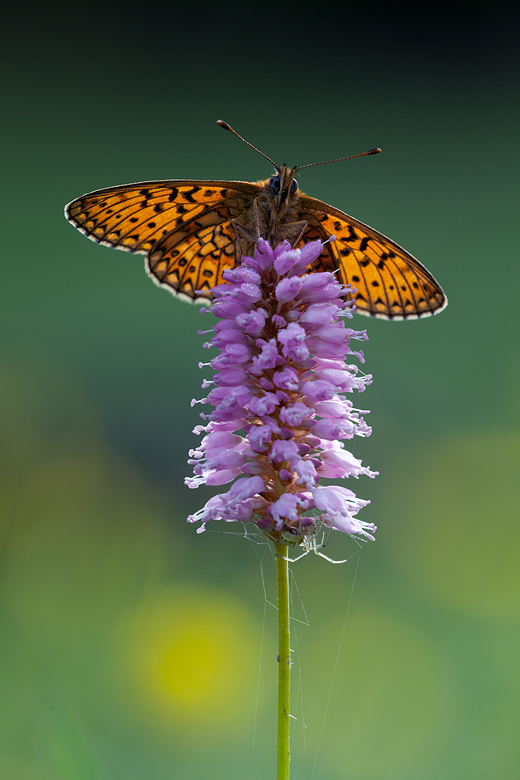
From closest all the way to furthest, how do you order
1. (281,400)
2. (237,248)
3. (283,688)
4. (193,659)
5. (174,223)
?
(283,688)
(281,400)
(237,248)
(174,223)
(193,659)

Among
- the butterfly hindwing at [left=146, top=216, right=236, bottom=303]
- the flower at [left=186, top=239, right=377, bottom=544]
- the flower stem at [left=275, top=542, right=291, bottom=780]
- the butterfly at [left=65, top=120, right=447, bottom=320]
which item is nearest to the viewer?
the flower stem at [left=275, top=542, right=291, bottom=780]

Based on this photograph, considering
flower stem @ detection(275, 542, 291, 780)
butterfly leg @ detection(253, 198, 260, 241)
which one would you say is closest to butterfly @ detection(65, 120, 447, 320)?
butterfly leg @ detection(253, 198, 260, 241)

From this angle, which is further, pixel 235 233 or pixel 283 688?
pixel 235 233

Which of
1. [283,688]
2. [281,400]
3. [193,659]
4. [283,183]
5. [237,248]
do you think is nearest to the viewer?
[283,688]

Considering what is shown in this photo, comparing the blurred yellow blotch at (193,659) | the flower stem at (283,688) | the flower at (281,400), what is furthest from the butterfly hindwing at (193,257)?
the blurred yellow blotch at (193,659)

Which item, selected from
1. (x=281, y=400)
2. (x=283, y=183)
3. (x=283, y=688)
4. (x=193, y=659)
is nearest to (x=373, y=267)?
(x=283, y=183)

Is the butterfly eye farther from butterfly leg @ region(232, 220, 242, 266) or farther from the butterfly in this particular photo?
butterfly leg @ region(232, 220, 242, 266)

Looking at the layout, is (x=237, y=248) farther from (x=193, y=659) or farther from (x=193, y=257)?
(x=193, y=659)
